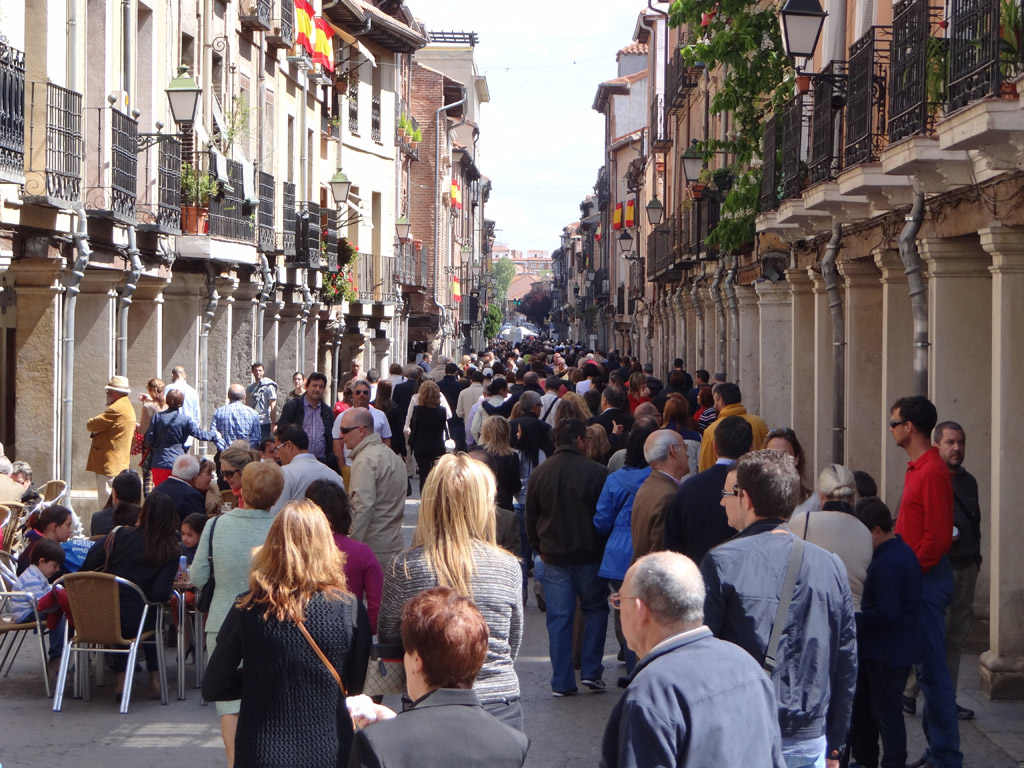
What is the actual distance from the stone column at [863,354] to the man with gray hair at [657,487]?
607 cm

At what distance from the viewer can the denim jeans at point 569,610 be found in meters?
9.03

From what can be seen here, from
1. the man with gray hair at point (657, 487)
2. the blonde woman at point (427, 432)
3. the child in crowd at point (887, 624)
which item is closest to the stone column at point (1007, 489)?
the man with gray hair at point (657, 487)

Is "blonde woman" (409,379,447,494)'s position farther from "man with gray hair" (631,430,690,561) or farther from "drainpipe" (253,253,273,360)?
"drainpipe" (253,253,273,360)

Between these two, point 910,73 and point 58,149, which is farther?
point 58,149

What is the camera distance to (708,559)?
4855 millimetres

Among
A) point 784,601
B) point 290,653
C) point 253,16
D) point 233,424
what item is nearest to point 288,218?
point 253,16

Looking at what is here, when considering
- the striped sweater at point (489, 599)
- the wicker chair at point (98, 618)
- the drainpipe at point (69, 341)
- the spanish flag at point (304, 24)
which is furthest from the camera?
the spanish flag at point (304, 24)

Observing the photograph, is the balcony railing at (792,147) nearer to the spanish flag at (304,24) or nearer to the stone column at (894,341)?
the stone column at (894,341)

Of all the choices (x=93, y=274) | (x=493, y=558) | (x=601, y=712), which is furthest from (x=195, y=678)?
(x=93, y=274)

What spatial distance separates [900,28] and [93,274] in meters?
9.35

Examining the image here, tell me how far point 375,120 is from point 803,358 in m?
22.2

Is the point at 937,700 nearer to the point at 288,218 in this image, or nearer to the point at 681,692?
the point at 681,692

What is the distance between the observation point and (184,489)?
33.0 feet

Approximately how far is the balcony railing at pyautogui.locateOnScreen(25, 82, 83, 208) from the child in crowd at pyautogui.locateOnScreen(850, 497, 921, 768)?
8.91 m
